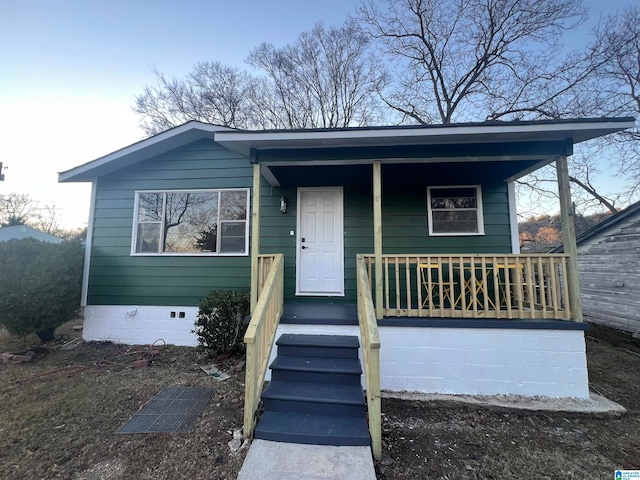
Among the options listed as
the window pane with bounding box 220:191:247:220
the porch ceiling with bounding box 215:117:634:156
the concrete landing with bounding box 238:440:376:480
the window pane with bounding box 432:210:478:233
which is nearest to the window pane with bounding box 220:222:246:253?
the window pane with bounding box 220:191:247:220

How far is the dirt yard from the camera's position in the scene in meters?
2.09

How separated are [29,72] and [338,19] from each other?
10.3 m

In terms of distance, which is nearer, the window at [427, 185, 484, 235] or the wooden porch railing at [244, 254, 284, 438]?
the wooden porch railing at [244, 254, 284, 438]

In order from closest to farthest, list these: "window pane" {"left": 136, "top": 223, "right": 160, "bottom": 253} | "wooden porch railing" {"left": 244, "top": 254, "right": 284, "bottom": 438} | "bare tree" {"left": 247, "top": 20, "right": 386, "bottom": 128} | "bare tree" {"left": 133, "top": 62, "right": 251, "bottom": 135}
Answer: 1. "wooden porch railing" {"left": 244, "top": 254, "right": 284, "bottom": 438}
2. "window pane" {"left": 136, "top": 223, "right": 160, "bottom": 253}
3. "bare tree" {"left": 247, "top": 20, "right": 386, "bottom": 128}
4. "bare tree" {"left": 133, "top": 62, "right": 251, "bottom": 135}

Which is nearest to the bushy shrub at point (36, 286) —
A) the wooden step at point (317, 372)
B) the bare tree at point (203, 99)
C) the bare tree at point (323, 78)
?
the wooden step at point (317, 372)

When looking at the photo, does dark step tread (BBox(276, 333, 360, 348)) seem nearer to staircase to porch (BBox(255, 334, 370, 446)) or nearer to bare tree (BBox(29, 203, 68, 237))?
staircase to porch (BBox(255, 334, 370, 446))

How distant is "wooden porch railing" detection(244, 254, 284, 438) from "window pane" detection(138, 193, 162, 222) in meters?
3.04

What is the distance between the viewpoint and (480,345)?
3.36 metres

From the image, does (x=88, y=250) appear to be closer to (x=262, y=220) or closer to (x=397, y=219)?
(x=262, y=220)

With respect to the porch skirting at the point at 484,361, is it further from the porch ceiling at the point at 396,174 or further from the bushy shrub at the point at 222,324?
the porch ceiling at the point at 396,174

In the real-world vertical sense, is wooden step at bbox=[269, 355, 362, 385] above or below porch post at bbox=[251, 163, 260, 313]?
below

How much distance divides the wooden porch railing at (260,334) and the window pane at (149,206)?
9.97 feet

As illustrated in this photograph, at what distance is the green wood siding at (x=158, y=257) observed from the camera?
5199 mm

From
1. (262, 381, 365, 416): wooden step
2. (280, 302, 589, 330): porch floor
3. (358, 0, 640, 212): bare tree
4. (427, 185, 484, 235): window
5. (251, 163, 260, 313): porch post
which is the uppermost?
(358, 0, 640, 212): bare tree
